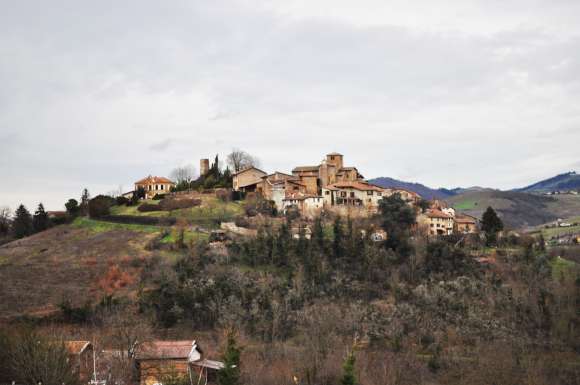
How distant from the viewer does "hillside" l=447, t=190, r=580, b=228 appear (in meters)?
142

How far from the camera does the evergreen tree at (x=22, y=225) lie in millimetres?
71500

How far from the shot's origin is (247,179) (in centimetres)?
7262

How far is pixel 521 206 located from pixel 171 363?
13880 cm

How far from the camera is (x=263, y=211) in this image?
211 feet

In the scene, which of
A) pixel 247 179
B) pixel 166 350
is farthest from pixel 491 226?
pixel 166 350

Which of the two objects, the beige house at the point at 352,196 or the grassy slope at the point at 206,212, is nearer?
the grassy slope at the point at 206,212

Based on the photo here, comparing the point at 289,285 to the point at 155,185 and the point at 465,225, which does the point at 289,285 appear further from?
the point at 155,185

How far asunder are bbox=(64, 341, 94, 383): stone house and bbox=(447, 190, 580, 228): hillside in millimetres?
115011

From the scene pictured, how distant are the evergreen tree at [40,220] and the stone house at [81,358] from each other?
145 ft

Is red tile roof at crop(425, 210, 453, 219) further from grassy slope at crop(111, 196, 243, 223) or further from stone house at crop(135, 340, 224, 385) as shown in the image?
stone house at crop(135, 340, 224, 385)

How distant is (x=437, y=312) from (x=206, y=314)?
1911 centimetres

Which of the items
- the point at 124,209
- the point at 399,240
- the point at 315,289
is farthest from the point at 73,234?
the point at 399,240

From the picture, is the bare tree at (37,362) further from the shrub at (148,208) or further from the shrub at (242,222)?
the shrub at (148,208)

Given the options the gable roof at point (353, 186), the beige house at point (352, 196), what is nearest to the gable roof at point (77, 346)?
the beige house at point (352, 196)
